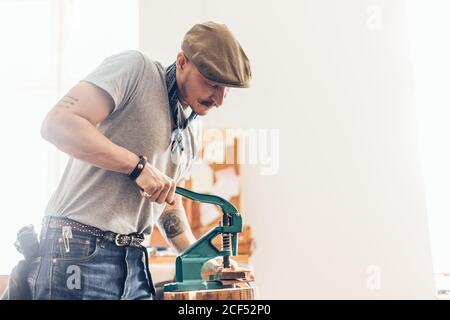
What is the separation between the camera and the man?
871 mm

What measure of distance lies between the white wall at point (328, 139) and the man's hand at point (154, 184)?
6.18ft

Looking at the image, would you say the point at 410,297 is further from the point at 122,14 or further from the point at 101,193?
the point at 122,14

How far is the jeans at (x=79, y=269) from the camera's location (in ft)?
2.91

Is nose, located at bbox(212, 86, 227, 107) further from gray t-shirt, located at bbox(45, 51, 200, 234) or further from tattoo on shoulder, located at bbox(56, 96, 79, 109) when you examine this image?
tattoo on shoulder, located at bbox(56, 96, 79, 109)

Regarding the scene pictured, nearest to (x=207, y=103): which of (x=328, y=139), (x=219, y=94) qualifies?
(x=219, y=94)

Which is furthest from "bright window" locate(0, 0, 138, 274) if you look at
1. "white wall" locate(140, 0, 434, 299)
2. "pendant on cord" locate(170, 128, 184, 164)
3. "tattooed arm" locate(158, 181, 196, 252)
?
"pendant on cord" locate(170, 128, 184, 164)

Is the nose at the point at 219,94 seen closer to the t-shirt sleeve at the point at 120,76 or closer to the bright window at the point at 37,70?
the t-shirt sleeve at the point at 120,76

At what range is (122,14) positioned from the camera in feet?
9.95

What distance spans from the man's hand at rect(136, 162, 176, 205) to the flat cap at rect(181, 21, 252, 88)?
10.3 inches

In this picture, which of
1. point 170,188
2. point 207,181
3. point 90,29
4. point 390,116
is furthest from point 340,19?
→ point 170,188

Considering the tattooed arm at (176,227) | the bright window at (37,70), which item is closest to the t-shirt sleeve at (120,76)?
the tattooed arm at (176,227)
